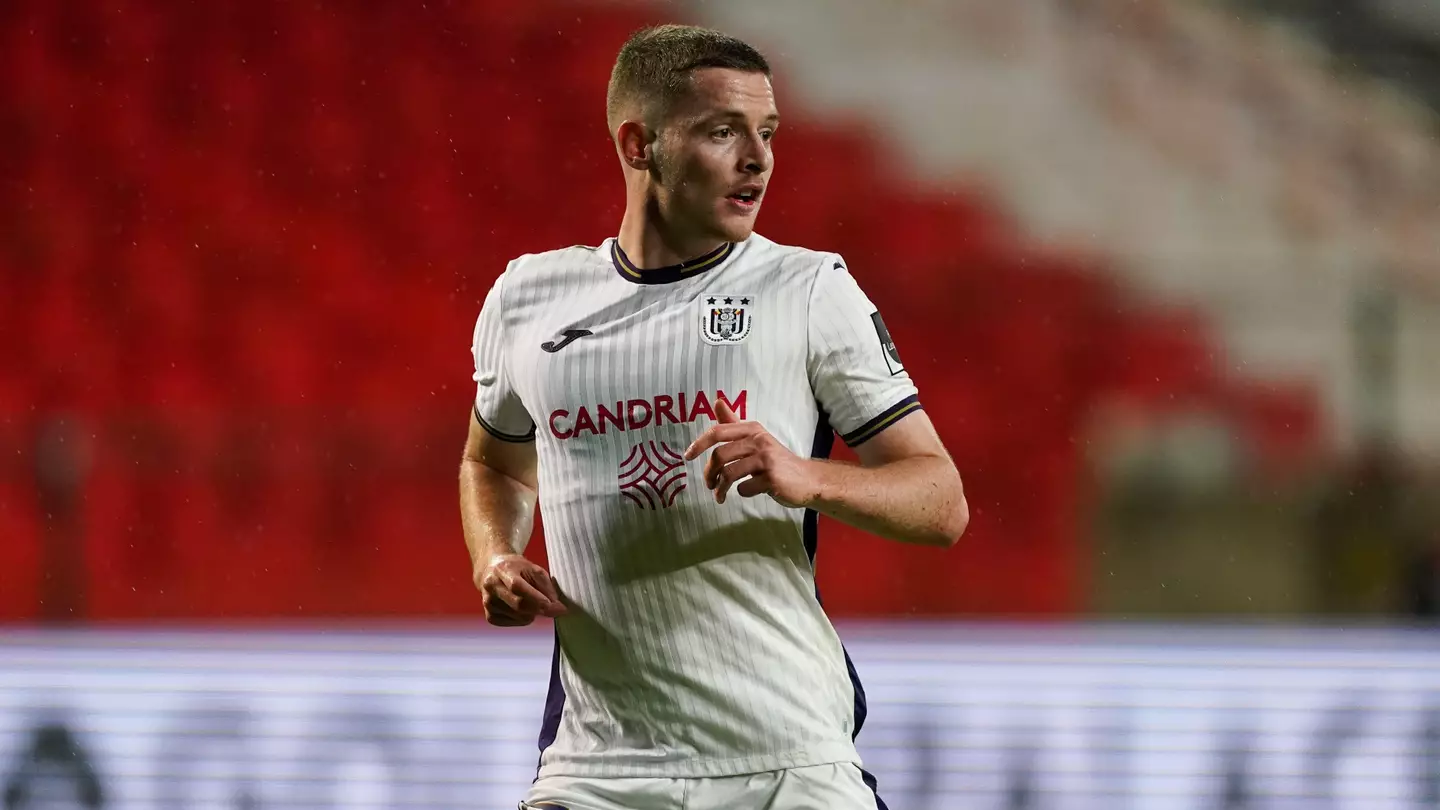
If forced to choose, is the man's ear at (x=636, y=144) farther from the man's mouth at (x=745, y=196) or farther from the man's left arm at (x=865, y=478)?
the man's left arm at (x=865, y=478)

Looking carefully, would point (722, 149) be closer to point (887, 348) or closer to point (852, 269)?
point (887, 348)

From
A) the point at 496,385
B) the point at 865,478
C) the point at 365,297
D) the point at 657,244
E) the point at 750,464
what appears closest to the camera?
the point at 750,464

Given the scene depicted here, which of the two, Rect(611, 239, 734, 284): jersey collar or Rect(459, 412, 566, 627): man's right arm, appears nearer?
Rect(459, 412, 566, 627): man's right arm

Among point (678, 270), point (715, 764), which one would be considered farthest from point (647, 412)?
point (715, 764)

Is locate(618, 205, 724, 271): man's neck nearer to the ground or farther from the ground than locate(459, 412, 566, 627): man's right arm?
farther from the ground

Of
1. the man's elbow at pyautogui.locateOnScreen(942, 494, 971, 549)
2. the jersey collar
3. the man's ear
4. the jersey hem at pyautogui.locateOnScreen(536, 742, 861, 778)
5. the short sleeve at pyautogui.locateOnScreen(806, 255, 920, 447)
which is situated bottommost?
the jersey hem at pyautogui.locateOnScreen(536, 742, 861, 778)

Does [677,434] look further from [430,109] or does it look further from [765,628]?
[430,109]

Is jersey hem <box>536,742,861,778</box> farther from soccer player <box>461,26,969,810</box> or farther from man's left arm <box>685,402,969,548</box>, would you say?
man's left arm <box>685,402,969,548</box>

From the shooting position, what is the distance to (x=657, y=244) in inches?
71.9

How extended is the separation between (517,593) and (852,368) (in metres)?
0.45

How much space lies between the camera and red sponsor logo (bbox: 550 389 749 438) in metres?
1.71

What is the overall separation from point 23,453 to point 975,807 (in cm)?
392

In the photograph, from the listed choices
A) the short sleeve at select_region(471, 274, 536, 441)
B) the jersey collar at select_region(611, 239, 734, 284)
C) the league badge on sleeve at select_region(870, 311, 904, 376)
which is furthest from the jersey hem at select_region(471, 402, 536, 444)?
the league badge on sleeve at select_region(870, 311, 904, 376)

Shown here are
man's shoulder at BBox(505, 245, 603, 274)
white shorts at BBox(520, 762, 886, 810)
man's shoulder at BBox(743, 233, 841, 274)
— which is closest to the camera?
white shorts at BBox(520, 762, 886, 810)
